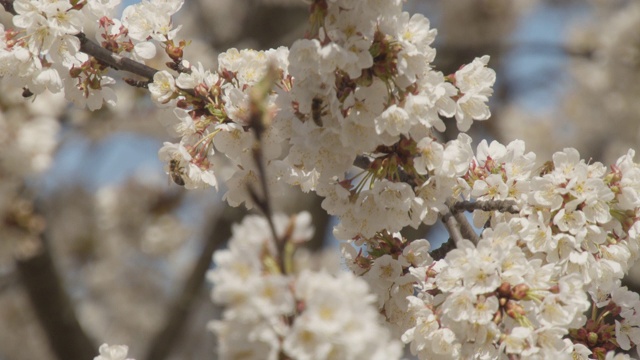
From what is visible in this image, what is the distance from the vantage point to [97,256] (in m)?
7.84

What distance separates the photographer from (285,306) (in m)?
1.26

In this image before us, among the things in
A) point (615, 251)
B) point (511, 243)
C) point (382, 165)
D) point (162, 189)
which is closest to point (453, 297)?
point (511, 243)

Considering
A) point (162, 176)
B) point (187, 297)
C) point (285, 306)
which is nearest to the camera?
point (285, 306)

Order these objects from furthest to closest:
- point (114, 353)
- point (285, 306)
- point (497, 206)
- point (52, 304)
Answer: point (52, 304) → point (497, 206) → point (114, 353) → point (285, 306)

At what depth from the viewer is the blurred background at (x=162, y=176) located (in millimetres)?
5324

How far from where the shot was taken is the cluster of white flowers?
125 cm

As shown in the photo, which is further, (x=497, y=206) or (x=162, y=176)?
(x=162, y=176)

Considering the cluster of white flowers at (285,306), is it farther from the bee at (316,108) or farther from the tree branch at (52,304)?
the tree branch at (52,304)

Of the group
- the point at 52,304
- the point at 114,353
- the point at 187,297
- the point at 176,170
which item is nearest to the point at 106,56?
the point at 176,170

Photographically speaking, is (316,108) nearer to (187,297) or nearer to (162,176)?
(187,297)

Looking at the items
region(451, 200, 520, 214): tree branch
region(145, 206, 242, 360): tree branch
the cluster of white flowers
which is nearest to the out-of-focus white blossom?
the cluster of white flowers

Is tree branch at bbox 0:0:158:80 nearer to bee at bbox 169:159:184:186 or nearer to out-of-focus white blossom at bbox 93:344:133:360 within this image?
bee at bbox 169:159:184:186

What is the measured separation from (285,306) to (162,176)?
6.67 m

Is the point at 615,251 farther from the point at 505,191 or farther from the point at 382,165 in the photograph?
the point at 382,165
